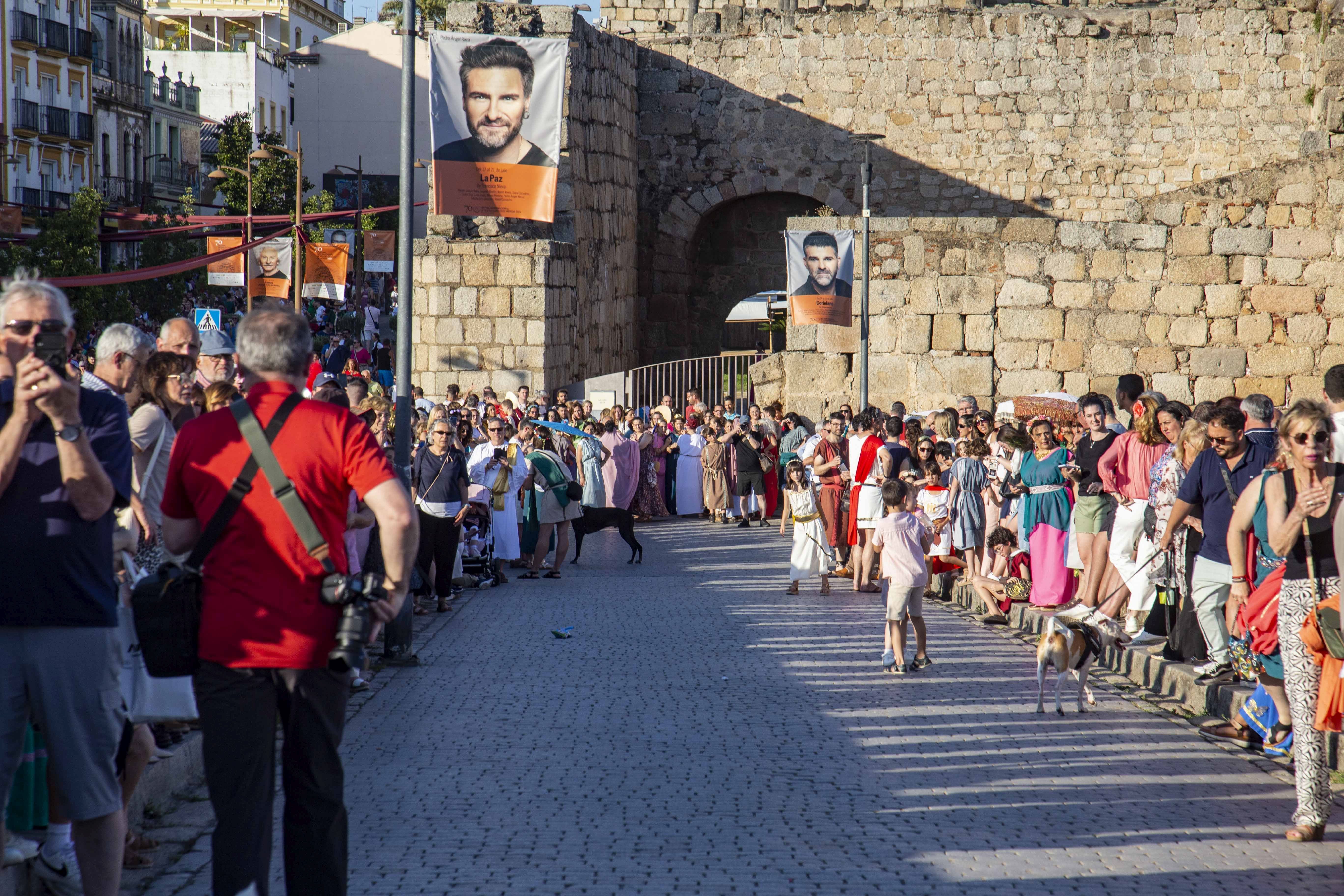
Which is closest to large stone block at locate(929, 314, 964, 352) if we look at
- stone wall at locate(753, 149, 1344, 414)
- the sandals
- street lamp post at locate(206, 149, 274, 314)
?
stone wall at locate(753, 149, 1344, 414)

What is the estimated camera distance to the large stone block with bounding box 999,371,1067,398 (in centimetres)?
1842

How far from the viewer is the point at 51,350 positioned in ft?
12.1

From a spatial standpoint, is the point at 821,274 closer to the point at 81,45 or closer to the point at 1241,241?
the point at 1241,241

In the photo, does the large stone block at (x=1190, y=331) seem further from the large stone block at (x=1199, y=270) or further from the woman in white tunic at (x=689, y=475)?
the woman in white tunic at (x=689, y=475)

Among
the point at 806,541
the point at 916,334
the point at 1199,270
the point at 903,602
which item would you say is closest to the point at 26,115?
the point at 916,334

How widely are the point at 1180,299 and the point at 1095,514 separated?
8.82m

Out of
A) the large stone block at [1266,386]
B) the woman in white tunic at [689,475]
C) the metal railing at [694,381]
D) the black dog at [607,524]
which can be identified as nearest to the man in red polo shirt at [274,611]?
the black dog at [607,524]

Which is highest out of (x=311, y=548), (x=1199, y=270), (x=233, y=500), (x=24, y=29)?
(x=24, y=29)

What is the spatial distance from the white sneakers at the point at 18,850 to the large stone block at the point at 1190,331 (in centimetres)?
1627

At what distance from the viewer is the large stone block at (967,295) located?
1852cm

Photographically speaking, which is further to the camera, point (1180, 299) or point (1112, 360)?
point (1112, 360)

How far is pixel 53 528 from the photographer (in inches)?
147

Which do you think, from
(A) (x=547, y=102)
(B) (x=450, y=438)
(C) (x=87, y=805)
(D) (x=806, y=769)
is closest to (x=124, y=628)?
(C) (x=87, y=805)

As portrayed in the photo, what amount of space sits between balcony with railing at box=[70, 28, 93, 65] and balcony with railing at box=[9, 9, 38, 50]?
2.66 meters
